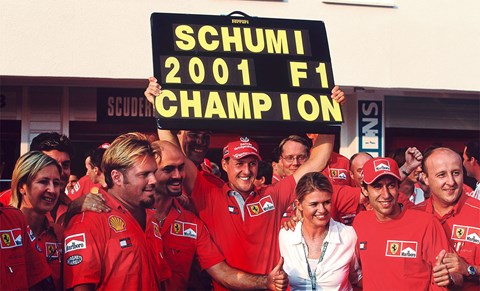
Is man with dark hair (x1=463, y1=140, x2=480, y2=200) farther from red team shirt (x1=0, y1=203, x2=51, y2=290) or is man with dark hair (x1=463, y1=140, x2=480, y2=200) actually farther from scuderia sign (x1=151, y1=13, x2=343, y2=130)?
red team shirt (x1=0, y1=203, x2=51, y2=290)

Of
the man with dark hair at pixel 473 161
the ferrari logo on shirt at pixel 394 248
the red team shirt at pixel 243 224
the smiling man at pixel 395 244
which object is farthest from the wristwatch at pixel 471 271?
the man with dark hair at pixel 473 161

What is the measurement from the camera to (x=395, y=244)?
19.8ft

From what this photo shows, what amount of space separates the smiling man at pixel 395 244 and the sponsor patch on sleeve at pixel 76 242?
82.1 inches

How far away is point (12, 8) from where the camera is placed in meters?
10.8

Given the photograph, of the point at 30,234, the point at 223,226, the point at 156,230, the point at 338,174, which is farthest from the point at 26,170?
the point at 338,174

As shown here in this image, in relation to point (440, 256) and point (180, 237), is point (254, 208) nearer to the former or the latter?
point (180, 237)

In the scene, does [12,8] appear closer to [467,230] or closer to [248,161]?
[248,161]

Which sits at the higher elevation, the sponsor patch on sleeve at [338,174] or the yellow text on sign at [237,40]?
the yellow text on sign at [237,40]

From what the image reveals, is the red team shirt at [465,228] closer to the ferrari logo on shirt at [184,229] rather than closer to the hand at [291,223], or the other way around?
the hand at [291,223]

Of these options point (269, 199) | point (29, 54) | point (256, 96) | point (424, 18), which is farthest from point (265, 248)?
point (424, 18)

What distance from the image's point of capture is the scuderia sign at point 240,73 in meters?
6.26

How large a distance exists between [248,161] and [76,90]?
5.96 meters

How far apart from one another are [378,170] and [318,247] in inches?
29.0

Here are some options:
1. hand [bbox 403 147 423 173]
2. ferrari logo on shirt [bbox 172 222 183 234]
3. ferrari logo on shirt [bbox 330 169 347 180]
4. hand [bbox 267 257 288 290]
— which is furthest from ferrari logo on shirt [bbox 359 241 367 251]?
hand [bbox 403 147 423 173]
